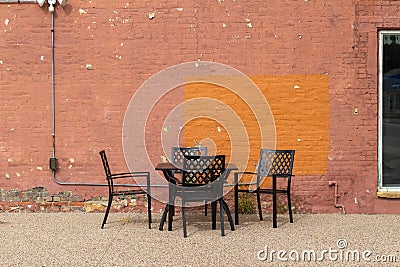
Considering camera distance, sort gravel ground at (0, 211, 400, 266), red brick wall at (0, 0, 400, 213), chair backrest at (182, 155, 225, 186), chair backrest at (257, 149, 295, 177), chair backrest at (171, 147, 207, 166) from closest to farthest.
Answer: gravel ground at (0, 211, 400, 266), chair backrest at (182, 155, 225, 186), chair backrest at (257, 149, 295, 177), chair backrest at (171, 147, 207, 166), red brick wall at (0, 0, 400, 213)

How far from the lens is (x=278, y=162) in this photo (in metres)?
7.14

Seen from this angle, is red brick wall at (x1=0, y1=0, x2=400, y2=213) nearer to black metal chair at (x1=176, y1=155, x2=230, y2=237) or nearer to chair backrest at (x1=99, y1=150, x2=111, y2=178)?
chair backrest at (x1=99, y1=150, x2=111, y2=178)

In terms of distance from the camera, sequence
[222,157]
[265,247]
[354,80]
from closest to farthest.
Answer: [265,247] → [222,157] → [354,80]

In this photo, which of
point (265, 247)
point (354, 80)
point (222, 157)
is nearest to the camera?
point (265, 247)

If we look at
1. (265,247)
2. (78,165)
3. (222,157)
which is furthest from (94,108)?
(265,247)

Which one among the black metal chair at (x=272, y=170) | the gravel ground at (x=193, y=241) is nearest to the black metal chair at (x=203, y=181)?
the gravel ground at (x=193, y=241)

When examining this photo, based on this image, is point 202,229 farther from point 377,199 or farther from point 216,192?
point 377,199

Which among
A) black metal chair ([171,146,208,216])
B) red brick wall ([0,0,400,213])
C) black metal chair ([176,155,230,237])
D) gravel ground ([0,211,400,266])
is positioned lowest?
gravel ground ([0,211,400,266])

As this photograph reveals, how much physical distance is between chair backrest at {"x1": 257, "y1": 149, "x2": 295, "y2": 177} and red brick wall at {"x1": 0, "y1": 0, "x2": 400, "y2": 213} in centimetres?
55

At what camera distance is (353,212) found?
7.57 metres

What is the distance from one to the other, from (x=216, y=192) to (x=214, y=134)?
138cm

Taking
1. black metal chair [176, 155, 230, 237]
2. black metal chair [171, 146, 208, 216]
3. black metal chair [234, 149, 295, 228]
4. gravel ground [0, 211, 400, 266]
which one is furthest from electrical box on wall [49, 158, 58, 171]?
black metal chair [234, 149, 295, 228]

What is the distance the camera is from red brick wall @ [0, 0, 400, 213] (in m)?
7.50

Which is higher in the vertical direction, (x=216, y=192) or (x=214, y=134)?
(x=214, y=134)
